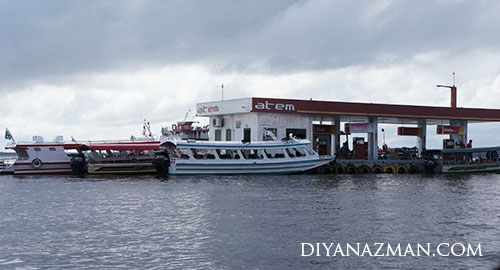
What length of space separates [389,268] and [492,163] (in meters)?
43.7

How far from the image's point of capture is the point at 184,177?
147 feet

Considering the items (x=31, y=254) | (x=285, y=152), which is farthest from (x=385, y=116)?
(x=31, y=254)

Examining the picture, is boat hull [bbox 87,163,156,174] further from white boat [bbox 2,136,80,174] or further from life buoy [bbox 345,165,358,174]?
life buoy [bbox 345,165,358,174]

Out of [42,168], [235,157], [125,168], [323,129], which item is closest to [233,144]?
[235,157]

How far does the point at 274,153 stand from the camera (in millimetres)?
47438

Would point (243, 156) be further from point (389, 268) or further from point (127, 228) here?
point (389, 268)

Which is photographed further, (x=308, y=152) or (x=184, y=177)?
(x=308, y=152)

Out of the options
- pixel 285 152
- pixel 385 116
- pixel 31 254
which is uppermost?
pixel 385 116

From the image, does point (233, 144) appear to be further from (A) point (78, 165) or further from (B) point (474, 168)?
(B) point (474, 168)

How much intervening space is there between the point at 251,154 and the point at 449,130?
28.6 m

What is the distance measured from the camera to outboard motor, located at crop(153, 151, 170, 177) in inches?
1805

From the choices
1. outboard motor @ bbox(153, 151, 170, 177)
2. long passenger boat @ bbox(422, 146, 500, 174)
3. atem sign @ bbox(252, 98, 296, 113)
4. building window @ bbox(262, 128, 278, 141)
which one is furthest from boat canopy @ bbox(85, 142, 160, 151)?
long passenger boat @ bbox(422, 146, 500, 174)

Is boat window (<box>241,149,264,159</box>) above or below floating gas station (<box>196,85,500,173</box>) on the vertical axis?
below

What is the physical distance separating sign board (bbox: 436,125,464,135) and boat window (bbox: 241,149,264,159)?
89.2 ft
